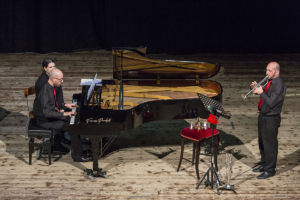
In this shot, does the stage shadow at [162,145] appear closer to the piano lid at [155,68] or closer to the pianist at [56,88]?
the pianist at [56,88]

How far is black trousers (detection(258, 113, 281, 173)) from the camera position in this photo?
4945mm

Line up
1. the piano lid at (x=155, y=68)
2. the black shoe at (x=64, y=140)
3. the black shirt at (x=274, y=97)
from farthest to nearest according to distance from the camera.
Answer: the piano lid at (x=155, y=68)
the black shoe at (x=64, y=140)
the black shirt at (x=274, y=97)

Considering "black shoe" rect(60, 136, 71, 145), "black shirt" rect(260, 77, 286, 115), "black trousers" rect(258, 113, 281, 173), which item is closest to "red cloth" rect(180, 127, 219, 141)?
"black trousers" rect(258, 113, 281, 173)

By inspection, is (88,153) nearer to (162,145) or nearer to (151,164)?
(151,164)

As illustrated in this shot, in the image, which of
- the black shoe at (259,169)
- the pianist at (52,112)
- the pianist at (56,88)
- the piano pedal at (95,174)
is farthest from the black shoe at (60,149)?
the black shoe at (259,169)

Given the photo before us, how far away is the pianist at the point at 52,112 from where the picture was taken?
540 centimetres

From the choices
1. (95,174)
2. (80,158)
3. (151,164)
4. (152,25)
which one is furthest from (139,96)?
(152,25)

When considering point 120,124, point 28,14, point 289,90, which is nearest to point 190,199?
point 120,124

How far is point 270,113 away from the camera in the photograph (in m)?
4.92

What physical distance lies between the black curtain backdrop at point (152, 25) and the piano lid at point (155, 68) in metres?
4.93

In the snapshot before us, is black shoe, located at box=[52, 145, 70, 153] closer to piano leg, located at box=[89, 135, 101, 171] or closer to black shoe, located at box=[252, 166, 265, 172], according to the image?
piano leg, located at box=[89, 135, 101, 171]

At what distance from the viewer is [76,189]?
4.77m

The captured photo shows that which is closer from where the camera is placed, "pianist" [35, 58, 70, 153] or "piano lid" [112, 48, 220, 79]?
"pianist" [35, 58, 70, 153]

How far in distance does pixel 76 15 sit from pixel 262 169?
774cm
